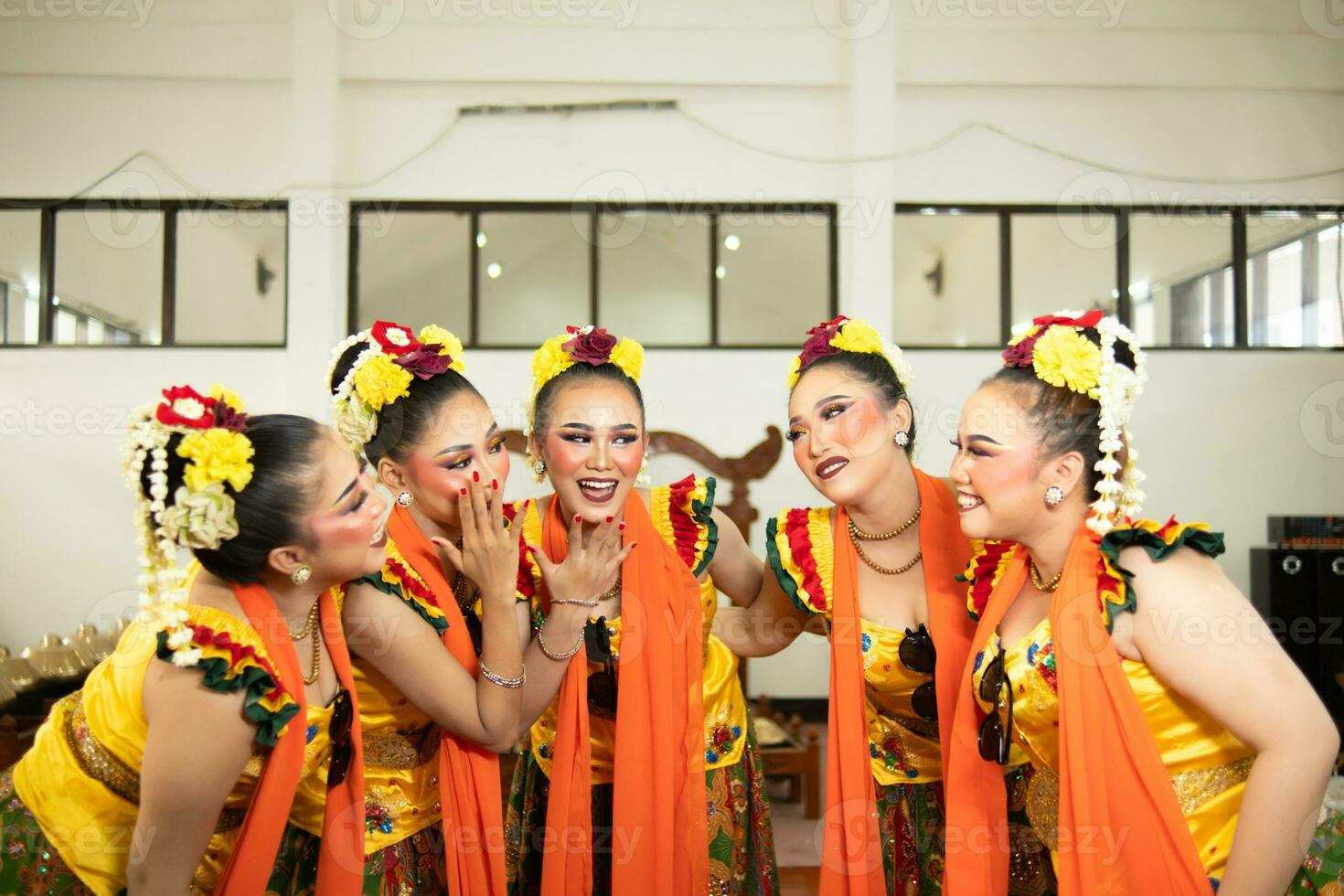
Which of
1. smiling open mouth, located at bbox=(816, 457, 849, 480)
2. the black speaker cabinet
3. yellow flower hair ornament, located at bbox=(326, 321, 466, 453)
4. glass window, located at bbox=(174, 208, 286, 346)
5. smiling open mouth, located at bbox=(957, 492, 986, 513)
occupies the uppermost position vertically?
glass window, located at bbox=(174, 208, 286, 346)

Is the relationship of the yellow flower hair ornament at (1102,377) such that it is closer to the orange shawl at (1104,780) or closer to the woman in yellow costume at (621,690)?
the orange shawl at (1104,780)

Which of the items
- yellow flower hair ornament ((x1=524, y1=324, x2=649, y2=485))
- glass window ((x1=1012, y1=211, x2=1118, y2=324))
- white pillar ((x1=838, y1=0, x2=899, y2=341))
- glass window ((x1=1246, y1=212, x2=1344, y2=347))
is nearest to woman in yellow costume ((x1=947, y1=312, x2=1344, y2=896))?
yellow flower hair ornament ((x1=524, y1=324, x2=649, y2=485))

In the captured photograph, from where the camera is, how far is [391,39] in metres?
6.38

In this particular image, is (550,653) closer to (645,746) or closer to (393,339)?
(645,746)

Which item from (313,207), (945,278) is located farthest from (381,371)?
(945,278)

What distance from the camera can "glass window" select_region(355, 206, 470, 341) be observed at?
21.1ft

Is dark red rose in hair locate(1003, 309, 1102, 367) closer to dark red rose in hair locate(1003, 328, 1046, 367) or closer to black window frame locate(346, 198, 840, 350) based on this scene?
dark red rose in hair locate(1003, 328, 1046, 367)

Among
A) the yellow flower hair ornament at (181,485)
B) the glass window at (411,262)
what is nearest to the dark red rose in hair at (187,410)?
the yellow flower hair ornament at (181,485)

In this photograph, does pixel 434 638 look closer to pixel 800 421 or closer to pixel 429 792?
pixel 429 792

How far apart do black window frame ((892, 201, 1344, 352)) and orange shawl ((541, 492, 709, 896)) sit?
182 inches

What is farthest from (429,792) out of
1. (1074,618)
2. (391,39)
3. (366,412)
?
(391,39)

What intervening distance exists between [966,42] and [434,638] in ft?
19.8

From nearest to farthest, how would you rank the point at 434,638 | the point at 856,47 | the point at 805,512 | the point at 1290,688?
the point at 1290,688, the point at 434,638, the point at 805,512, the point at 856,47

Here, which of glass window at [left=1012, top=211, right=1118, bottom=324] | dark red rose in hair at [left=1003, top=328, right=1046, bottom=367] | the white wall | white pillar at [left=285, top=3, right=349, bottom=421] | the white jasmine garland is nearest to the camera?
the white jasmine garland
